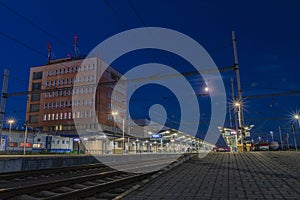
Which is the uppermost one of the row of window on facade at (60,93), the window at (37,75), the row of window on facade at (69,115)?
the window at (37,75)

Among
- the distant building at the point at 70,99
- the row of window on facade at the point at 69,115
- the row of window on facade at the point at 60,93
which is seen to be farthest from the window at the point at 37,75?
the row of window on facade at the point at 69,115

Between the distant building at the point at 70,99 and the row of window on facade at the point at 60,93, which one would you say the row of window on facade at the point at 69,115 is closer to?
the distant building at the point at 70,99

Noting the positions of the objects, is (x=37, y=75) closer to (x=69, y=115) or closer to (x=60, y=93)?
(x=60, y=93)

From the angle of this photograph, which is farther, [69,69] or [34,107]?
[34,107]

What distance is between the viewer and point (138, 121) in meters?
80.3

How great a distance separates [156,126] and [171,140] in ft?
18.5

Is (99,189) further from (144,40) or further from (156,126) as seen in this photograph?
(156,126)

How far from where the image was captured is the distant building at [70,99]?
64.9 m

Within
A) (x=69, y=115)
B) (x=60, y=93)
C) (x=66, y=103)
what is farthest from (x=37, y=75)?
(x=69, y=115)

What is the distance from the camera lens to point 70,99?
67.8m

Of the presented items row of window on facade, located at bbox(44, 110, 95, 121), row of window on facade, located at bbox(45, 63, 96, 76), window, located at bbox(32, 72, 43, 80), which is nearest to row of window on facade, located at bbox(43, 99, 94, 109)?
row of window on facade, located at bbox(44, 110, 95, 121)

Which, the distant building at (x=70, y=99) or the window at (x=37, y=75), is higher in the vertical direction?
the window at (x=37, y=75)

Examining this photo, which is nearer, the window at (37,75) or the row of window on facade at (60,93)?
the row of window on facade at (60,93)

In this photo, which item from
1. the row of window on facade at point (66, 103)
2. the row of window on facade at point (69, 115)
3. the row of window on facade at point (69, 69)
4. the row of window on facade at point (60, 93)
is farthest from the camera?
the row of window on facade at point (60, 93)
